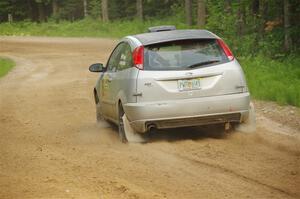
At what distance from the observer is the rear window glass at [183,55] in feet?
31.2

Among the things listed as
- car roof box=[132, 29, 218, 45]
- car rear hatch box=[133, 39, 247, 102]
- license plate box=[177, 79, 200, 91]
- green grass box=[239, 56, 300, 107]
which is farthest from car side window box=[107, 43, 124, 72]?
green grass box=[239, 56, 300, 107]

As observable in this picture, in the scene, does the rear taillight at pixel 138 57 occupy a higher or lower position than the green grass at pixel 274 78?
higher

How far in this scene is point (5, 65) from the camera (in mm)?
27750

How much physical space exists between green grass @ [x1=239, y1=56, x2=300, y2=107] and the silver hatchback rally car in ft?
12.4

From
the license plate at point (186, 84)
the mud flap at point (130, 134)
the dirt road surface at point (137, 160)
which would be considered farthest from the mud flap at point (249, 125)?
the mud flap at point (130, 134)

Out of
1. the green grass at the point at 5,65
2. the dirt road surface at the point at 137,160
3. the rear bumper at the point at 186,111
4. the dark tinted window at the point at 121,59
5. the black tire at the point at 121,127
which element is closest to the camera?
the dirt road surface at the point at 137,160

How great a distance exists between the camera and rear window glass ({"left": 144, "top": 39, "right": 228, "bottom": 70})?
9508mm

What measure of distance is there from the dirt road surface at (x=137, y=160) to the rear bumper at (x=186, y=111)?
0.31 meters

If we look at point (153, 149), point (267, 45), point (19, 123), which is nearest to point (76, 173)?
point (153, 149)

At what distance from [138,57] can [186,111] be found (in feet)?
3.66

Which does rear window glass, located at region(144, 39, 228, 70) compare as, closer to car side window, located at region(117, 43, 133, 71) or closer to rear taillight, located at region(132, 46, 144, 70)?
rear taillight, located at region(132, 46, 144, 70)

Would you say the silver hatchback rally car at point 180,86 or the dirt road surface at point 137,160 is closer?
the dirt road surface at point 137,160

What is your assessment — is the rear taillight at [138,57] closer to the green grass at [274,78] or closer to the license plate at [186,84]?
the license plate at [186,84]

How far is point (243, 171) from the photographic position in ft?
24.3
